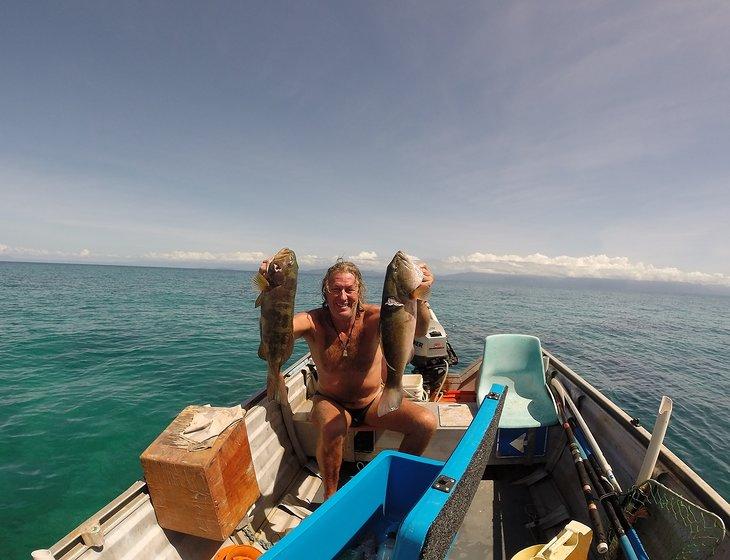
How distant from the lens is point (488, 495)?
14.1 feet

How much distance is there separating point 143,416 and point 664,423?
1134 cm

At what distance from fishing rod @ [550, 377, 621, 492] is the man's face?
308 cm

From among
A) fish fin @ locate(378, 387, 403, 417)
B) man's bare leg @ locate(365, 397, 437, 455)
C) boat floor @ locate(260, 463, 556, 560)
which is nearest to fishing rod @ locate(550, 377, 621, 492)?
boat floor @ locate(260, 463, 556, 560)

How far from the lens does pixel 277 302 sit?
3373 millimetres

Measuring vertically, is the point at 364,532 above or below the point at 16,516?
above

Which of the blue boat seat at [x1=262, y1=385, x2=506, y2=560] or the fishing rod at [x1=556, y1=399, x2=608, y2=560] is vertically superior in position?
the blue boat seat at [x1=262, y1=385, x2=506, y2=560]

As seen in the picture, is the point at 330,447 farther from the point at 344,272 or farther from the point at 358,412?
the point at 344,272

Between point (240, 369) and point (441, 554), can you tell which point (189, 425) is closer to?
point (441, 554)

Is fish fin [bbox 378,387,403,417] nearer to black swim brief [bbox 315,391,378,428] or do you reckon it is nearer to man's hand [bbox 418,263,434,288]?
black swim brief [bbox 315,391,378,428]

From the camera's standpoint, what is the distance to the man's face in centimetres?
388

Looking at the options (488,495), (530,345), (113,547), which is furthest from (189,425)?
(530,345)

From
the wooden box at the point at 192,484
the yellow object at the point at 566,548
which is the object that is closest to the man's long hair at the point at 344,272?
the wooden box at the point at 192,484

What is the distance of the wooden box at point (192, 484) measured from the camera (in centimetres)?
280

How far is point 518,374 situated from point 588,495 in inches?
97.6
